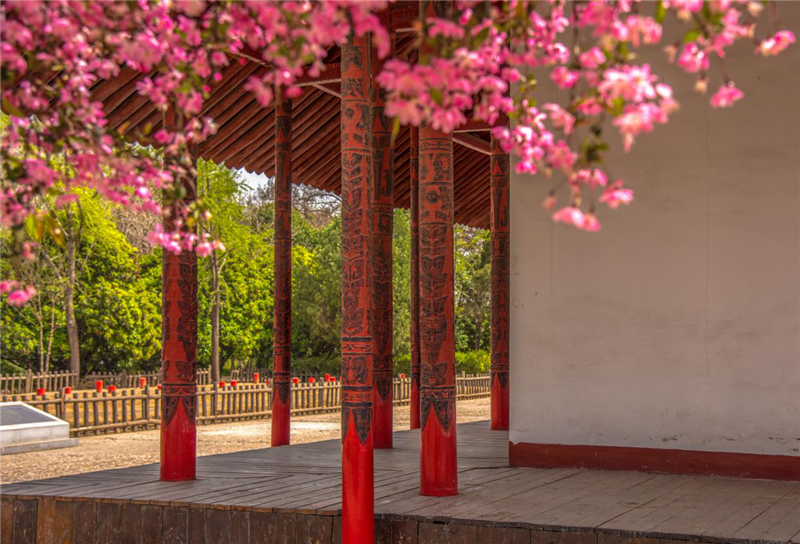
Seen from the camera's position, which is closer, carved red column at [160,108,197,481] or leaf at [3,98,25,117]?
leaf at [3,98,25,117]

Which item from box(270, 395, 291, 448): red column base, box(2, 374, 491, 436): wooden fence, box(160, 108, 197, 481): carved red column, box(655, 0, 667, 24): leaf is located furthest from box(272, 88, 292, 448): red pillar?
box(2, 374, 491, 436): wooden fence

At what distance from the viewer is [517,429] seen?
760 centimetres

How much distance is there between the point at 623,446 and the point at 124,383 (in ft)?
60.0

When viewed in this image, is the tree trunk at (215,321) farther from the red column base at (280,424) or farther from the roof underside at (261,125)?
the red column base at (280,424)

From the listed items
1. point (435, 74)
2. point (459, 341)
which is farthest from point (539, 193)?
point (459, 341)

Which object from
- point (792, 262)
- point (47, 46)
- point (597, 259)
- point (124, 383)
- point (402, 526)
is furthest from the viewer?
point (124, 383)

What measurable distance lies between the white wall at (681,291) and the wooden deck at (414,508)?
43 centimetres

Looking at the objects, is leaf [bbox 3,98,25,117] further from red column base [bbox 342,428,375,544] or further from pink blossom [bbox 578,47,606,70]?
red column base [bbox 342,428,375,544]

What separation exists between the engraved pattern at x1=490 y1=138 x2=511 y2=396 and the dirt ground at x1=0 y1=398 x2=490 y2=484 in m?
5.47

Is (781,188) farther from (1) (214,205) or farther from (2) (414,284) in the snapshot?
(1) (214,205)

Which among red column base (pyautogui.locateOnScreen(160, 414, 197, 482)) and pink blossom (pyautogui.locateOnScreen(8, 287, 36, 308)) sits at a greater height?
pink blossom (pyautogui.locateOnScreen(8, 287, 36, 308))

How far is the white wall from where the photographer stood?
272 inches

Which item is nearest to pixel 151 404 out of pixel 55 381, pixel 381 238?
pixel 55 381

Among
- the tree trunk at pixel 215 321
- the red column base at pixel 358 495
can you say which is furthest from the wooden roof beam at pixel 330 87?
the tree trunk at pixel 215 321
